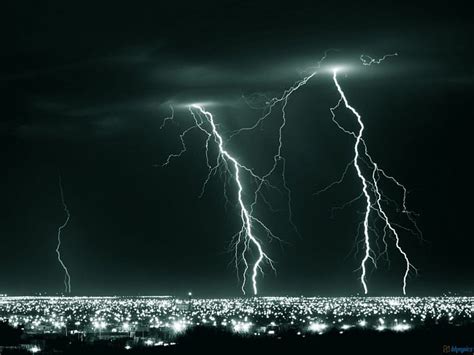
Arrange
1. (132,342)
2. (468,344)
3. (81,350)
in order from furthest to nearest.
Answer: (132,342) < (81,350) < (468,344)

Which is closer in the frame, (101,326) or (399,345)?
(399,345)

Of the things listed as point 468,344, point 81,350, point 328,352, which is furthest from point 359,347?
point 81,350

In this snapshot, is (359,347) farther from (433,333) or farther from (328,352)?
(433,333)

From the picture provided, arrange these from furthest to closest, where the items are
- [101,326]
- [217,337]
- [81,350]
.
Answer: [101,326]
[217,337]
[81,350]

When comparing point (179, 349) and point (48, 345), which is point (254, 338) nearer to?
point (179, 349)

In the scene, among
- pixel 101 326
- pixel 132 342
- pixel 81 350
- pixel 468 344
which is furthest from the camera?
pixel 101 326

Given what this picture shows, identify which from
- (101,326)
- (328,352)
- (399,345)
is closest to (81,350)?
(328,352)
